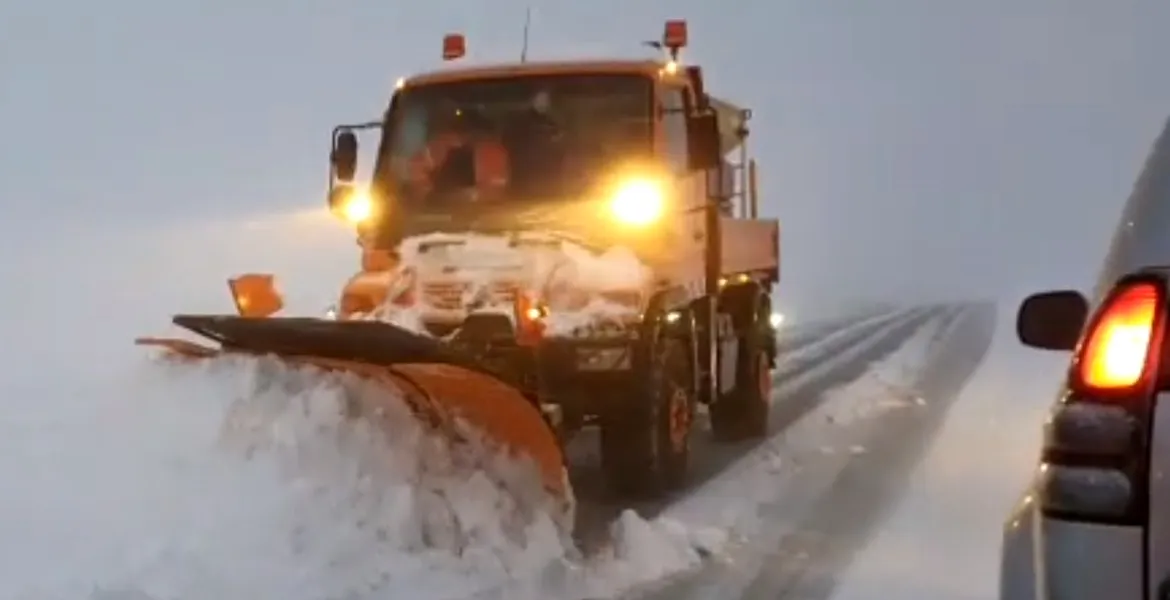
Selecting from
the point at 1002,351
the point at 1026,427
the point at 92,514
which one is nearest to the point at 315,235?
the point at 1002,351

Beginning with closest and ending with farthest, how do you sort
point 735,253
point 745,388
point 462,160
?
point 462,160
point 735,253
point 745,388

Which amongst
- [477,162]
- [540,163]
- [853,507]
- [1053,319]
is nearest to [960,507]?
[853,507]

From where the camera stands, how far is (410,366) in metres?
8.04

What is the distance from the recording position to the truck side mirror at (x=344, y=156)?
33.7 ft

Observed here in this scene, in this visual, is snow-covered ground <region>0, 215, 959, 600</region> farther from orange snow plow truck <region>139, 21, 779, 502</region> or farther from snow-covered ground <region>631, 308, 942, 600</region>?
orange snow plow truck <region>139, 21, 779, 502</region>

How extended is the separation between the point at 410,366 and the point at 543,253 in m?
1.52

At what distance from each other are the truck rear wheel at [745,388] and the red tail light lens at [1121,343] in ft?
30.4

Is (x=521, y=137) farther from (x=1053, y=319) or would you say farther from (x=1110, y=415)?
(x=1110, y=415)

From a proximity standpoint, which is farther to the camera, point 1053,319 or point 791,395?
point 791,395

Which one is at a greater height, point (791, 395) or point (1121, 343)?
point (1121, 343)

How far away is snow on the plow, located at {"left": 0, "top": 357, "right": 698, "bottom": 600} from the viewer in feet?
21.3

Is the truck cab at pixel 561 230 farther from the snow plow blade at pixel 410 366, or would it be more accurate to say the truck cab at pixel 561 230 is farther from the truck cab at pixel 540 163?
the snow plow blade at pixel 410 366

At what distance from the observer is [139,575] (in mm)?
6258

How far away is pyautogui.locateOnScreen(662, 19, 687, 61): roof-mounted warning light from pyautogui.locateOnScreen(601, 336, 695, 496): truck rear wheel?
8.00 feet
